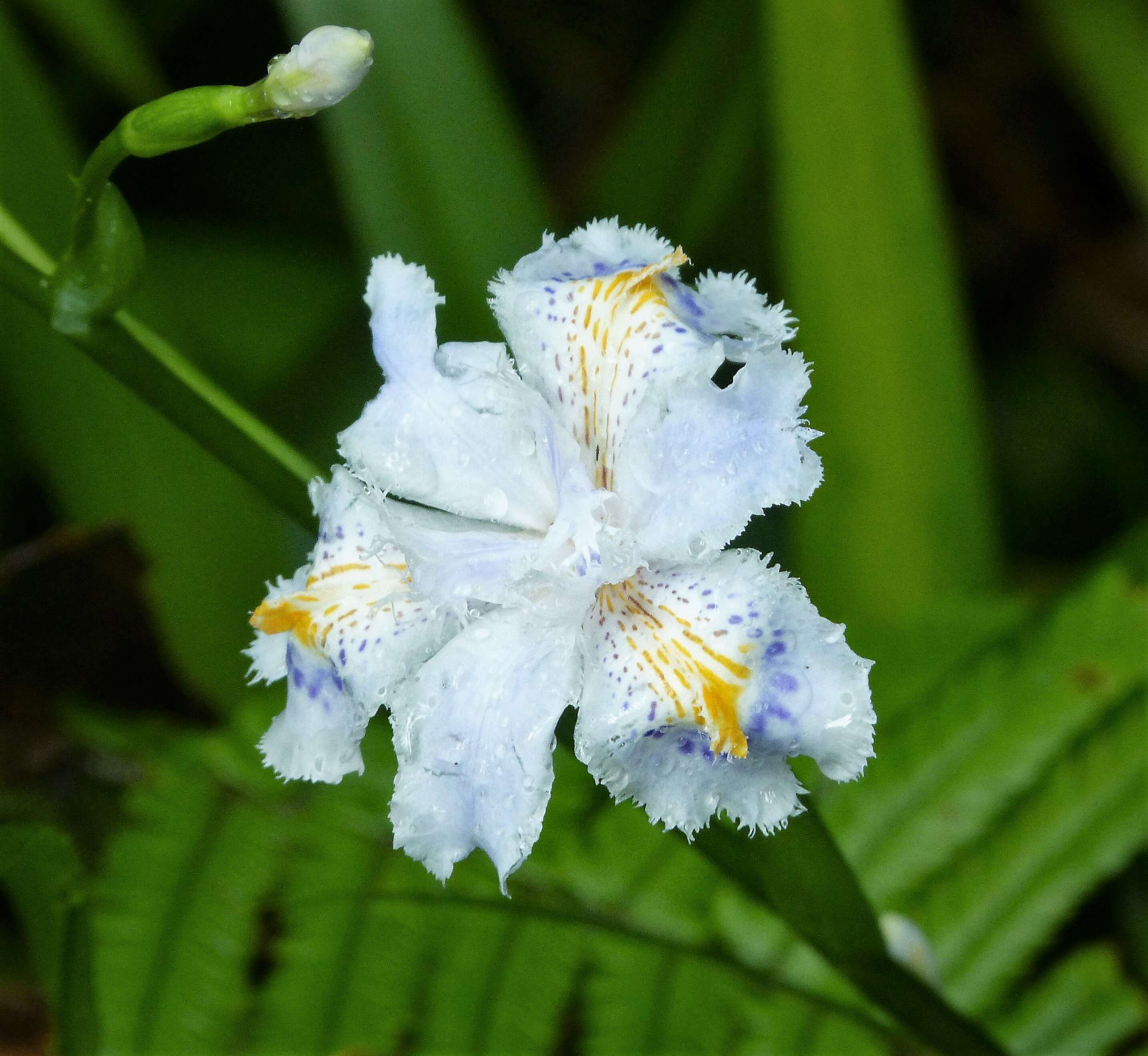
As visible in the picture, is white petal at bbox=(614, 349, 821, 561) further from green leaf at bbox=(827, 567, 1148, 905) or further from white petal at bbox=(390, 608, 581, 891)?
green leaf at bbox=(827, 567, 1148, 905)

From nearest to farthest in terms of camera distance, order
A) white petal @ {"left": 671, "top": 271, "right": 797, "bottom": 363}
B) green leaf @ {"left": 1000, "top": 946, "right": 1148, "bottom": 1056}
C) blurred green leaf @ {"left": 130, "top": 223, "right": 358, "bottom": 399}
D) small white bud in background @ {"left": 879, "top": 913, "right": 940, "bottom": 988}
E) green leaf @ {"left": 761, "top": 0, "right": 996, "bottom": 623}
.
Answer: white petal @ {"left": 671, "top": 271, "right": 797, "bottom": 363} < small white bud in background @ {"left": 879, "top": 913, "right": 940, "bottom": 988} < green leaf @ {"left": 1000, "top": 946, "right": 1148, "bottom": 1056} < green leaf @ {"left": 761, "top": 0, "right": 996, "bottom": 623} < blurred green leaf @ {"left": 130, "top": 223, "right": 358, "bottom": 399}

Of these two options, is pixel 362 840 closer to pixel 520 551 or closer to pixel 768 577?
pixel 520 551

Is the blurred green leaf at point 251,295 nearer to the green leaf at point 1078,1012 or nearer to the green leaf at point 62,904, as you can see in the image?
the green leaf at point 62,904

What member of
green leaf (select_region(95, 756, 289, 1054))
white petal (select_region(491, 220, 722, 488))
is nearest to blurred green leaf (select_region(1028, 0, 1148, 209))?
white petal (select_region(491, 220, 722, 488))

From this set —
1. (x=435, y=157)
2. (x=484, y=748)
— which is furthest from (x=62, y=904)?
(x=435, y=157)

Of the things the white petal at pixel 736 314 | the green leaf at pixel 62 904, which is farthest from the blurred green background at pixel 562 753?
the white petal at pixel 736 314

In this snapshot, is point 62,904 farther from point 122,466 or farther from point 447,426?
point 122,466

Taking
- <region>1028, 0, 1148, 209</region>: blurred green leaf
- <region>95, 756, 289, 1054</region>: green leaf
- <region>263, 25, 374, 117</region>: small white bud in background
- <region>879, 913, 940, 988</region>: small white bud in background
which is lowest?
<region>95, 756, 289, 1054</region>: green leaf
